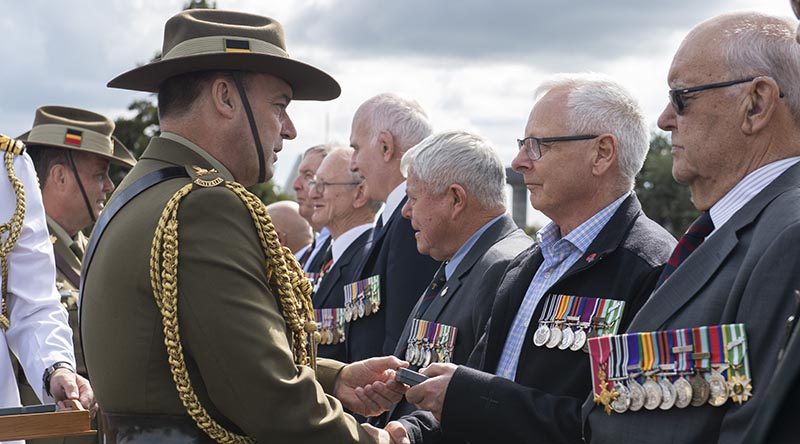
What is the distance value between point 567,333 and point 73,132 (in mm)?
4397

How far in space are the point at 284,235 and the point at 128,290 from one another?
23.7ft

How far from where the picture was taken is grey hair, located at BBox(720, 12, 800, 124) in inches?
122

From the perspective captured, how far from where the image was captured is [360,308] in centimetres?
620

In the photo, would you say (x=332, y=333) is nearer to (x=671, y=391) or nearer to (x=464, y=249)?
(x=464, y=249)

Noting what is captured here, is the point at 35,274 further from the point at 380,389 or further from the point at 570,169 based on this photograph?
the point at 570,169

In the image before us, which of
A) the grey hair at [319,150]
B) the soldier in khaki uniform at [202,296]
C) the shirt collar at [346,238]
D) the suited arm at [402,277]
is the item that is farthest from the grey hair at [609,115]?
the grey hair at [319,150]

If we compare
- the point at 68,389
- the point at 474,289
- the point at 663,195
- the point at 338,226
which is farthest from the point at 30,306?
the point at 663,195

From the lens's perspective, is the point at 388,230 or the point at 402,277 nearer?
the point at 402,277

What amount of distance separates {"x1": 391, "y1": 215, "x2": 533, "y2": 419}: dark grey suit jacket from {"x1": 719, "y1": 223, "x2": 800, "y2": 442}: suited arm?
76.0 inches

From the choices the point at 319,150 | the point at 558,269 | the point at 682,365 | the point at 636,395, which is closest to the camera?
the point at 682,365

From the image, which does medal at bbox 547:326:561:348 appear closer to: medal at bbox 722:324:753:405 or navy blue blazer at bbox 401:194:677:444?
navy blue blazer at bbox 401:194:677:444

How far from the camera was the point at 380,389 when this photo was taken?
4215 mm

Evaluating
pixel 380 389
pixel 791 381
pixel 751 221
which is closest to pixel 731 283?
pixel 751 221

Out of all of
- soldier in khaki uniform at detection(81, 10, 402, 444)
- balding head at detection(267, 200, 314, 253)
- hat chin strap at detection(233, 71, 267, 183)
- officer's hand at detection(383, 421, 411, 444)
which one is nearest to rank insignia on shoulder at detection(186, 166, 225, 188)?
soldier in khaki uniform at detection(81, 10, 402, 444)
